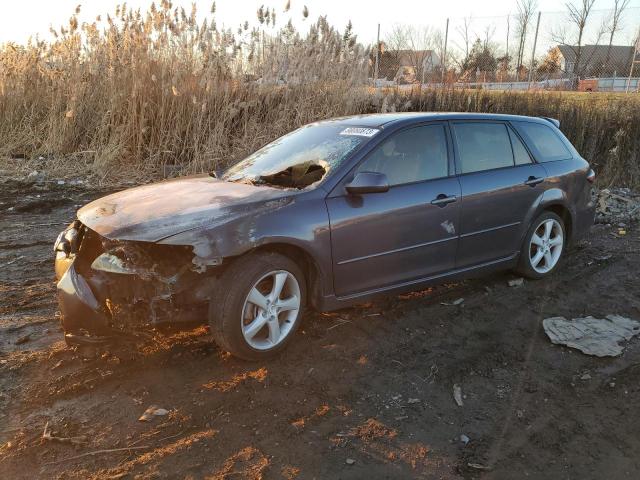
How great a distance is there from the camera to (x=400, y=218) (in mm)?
3766

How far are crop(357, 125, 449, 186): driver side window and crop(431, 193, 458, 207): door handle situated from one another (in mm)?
164

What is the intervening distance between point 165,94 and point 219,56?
41.6 inches

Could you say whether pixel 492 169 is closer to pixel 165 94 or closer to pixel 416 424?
pixel 416 424

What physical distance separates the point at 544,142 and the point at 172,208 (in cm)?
353

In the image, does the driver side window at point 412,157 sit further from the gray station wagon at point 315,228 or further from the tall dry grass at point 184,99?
the tall dry grass at point 184,99

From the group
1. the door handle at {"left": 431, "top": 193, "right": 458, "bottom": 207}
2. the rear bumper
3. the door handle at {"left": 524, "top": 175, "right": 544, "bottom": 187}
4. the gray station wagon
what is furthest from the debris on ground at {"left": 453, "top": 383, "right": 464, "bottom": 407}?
the rear bumper

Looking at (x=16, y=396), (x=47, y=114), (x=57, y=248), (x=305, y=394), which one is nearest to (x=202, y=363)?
(x=305, y=394)

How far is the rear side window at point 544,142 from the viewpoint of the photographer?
4.86 metres

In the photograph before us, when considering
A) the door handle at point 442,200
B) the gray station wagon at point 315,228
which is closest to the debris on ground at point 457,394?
the gray station wagon at point 315,228

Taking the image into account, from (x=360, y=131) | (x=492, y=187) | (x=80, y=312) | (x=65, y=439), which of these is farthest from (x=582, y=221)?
(x=65, y=439)

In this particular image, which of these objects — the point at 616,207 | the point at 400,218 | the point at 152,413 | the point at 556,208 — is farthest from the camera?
the point at 616,207

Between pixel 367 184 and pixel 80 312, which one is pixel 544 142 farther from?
pixel 80 312

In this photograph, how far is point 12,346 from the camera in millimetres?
3434

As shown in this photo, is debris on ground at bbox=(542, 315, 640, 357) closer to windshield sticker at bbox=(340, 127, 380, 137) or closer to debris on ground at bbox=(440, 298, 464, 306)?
debris on ground at bbox=(440, 298, 464, 306)
